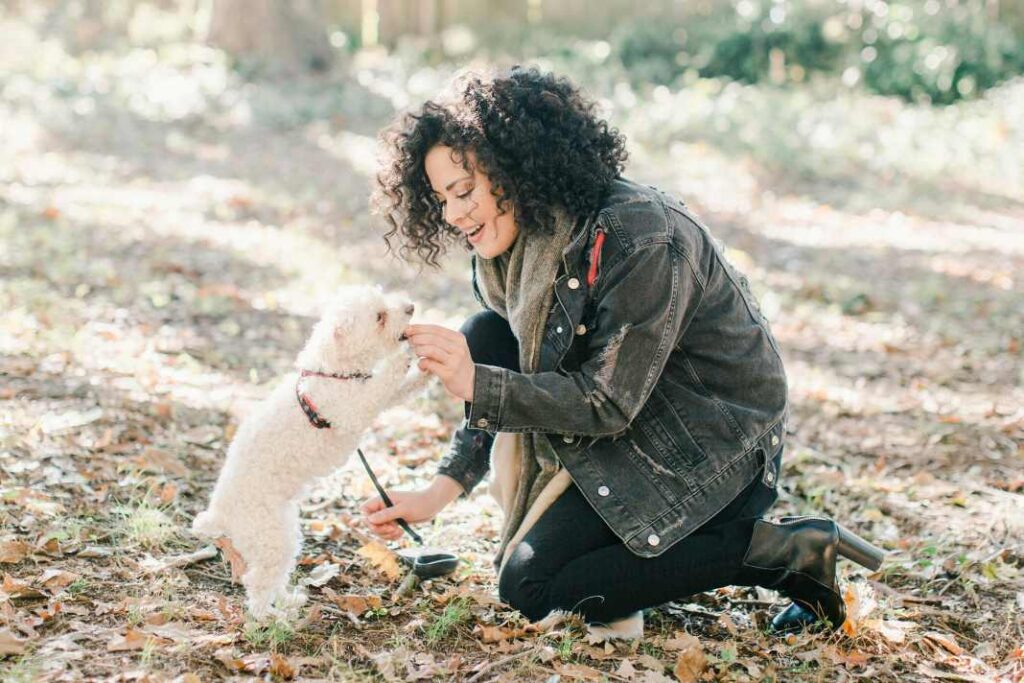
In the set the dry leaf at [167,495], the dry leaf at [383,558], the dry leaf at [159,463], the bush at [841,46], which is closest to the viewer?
the dry leaf at [383,558]

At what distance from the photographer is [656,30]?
53.9ft

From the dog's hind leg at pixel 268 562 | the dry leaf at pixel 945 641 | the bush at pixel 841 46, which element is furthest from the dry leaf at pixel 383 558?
the bush at pixel 841 46

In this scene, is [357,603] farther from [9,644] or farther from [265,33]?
[265,33]

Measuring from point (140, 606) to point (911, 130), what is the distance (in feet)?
36.9

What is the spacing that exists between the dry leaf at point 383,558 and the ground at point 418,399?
0.02 m

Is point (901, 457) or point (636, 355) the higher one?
point (636, 355)

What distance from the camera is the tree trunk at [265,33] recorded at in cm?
1552

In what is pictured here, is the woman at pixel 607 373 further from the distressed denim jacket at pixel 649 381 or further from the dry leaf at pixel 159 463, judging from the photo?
the dry leaf at pixel 159 463

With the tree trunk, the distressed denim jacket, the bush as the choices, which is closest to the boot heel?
the distressed denim jacket

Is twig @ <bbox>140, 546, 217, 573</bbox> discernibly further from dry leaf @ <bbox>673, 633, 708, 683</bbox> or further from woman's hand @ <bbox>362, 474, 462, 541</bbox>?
dry leaf @ <bbox>673, 633, 708, 683</bbox>

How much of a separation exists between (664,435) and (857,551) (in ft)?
2.46

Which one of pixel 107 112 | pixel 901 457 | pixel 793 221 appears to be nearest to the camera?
pixel 901 457

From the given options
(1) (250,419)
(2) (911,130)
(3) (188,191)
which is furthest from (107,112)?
(1) (250,419)

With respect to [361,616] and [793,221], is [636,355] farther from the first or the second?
[793,221]
